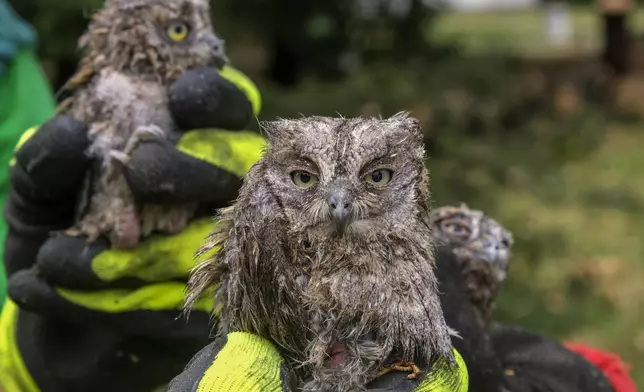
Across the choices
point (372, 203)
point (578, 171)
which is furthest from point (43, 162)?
point (578, 171)

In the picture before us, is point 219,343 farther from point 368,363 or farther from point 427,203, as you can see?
point 427,203

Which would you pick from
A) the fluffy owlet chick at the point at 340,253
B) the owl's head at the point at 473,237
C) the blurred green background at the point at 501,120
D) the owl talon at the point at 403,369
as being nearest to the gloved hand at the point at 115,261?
the owl's head at the point at 473,237

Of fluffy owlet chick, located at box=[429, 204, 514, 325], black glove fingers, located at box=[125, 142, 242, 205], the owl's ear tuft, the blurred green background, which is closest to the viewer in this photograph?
the owl's ear tuft

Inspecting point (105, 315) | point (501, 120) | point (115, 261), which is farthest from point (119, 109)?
point (501, 120)

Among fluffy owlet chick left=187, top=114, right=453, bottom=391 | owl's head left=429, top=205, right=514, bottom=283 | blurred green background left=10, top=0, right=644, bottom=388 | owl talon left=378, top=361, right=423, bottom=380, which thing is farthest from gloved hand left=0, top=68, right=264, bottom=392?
blurred green background left=10, top=0, right=644, bottom=388

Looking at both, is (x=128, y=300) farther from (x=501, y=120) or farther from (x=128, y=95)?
(x=501, y=120)

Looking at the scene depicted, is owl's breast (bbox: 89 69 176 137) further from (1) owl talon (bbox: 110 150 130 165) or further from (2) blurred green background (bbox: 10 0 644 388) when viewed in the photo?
(2) blurred green background (bbox: 10 0 644 388)
